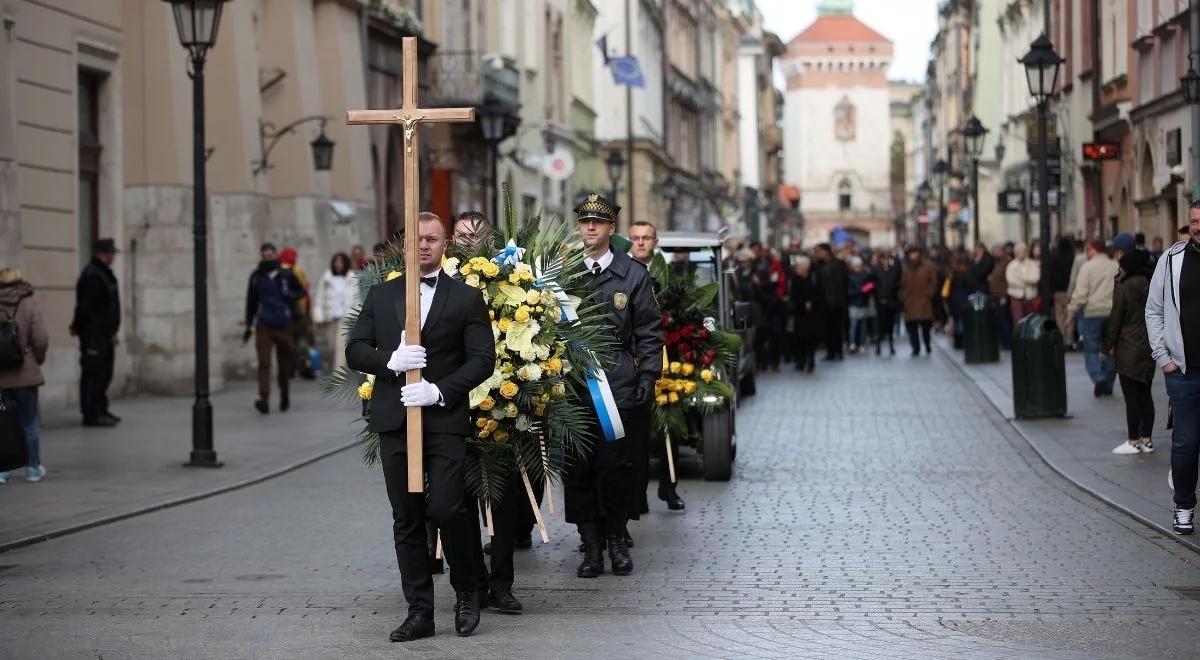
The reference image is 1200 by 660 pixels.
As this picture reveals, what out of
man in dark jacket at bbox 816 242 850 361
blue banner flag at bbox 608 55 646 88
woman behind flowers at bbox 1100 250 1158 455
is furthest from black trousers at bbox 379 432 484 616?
blue banner flag at bbox 608 55 646 88

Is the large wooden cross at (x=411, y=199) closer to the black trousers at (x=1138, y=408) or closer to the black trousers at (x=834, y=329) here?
the black trousers at (x=1138, y=408)

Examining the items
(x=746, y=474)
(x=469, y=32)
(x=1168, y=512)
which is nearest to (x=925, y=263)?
(x=469, y=32)

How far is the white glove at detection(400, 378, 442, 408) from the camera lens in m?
7.98

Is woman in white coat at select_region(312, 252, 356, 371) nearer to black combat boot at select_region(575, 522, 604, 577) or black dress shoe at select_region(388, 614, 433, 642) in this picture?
black combat boot at select_region(575, 522, 604, 577)

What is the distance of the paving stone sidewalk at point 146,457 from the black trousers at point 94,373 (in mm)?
267

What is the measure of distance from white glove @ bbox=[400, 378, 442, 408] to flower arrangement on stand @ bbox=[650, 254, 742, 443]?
16.6ft

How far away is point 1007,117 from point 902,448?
39.8 metres

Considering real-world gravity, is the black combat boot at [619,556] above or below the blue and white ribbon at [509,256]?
below

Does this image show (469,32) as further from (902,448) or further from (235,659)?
(235,659)

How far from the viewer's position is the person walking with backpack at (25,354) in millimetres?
14312

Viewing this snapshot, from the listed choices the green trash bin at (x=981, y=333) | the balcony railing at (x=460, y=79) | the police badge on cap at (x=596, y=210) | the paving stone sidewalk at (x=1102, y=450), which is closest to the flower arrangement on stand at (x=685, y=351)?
the police badge on cap at (x=596, y=210)

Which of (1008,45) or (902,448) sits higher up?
Answer: (1008,45)

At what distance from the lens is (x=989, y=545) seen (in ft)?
36.2

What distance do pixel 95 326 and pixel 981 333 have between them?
15.0m
